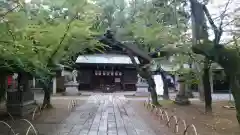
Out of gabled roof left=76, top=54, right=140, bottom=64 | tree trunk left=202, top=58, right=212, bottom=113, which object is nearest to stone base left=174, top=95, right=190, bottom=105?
tree trunk left=202, top=58, right=212, bottom=113

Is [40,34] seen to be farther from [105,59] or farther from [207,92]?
[105,59]

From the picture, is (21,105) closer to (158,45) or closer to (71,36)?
(71,36)

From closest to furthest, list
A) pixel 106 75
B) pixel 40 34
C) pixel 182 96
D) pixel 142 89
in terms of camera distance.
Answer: pixel 40 34
pixel 182 96
pixel 142 89
pixel 106 75

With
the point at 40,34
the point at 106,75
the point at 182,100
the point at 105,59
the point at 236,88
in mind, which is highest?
the point at 105,59

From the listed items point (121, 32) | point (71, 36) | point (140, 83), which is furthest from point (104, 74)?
point (71, 36)

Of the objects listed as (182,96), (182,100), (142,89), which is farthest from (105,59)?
(182,100)

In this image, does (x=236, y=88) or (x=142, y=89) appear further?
(x=142, y=89)

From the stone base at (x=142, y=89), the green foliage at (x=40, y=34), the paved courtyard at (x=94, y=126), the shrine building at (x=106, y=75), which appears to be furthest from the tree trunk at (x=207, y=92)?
the shrine building at (x=106, y=75)

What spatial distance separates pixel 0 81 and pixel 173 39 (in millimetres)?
11519

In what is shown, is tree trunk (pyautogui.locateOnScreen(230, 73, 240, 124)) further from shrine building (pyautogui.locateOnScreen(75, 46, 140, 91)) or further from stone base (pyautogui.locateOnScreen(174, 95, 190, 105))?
shrine building (pyautogui.locateOnScreen(75, 46, 140, 91))

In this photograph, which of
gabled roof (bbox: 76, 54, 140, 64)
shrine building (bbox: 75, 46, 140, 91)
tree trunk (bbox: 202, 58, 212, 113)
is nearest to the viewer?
tree trunk (bbox: 202, 58, 212, 113)

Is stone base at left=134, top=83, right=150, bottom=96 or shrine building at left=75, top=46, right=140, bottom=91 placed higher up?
shrine building at left=75, top=46, right=140, bottom=91

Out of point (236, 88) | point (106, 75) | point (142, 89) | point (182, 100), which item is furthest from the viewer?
point (106, 75)

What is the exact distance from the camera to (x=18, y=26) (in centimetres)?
700
